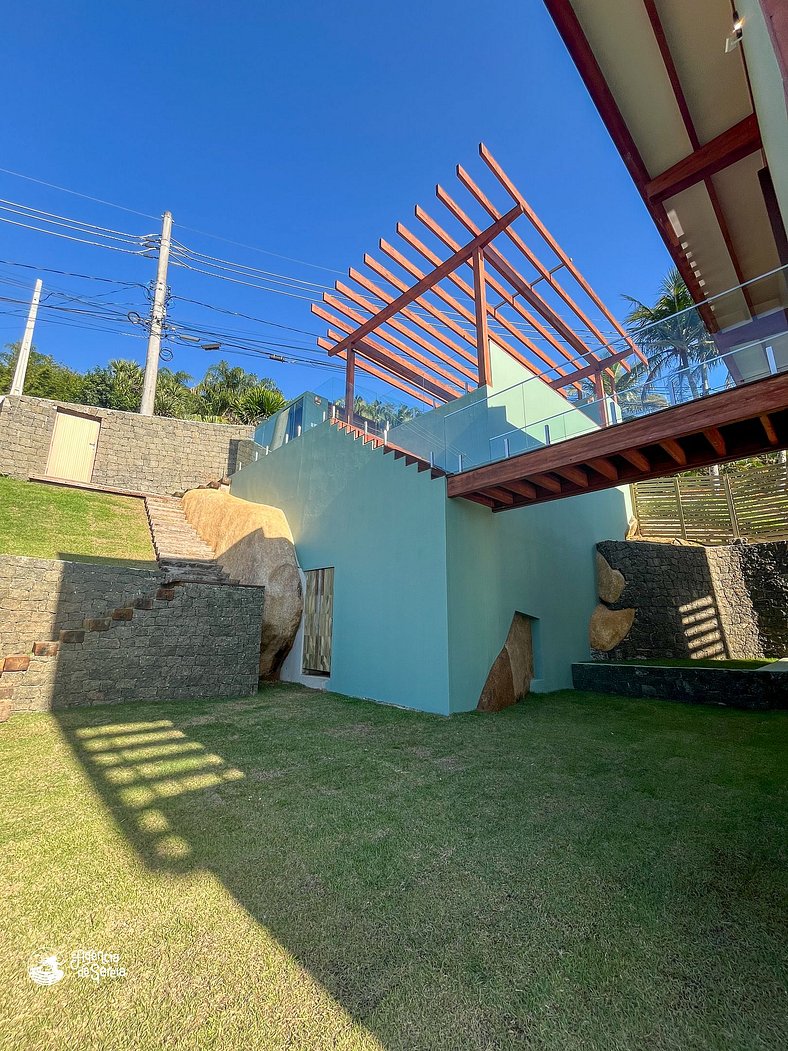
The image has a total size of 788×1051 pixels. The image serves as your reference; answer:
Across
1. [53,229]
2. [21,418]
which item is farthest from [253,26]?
[21,418]

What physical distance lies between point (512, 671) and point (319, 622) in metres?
3.80

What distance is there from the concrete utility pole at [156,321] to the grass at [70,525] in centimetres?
624

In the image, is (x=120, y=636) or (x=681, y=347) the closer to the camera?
(x=681, y=347)

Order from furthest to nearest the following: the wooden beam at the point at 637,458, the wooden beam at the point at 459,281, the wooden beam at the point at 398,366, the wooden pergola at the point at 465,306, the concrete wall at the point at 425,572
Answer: the wooden beam at the point at 398,366 < the wooden pergola at the point at 465,306 < the wooden beam at the point at 459,281 < the concrete wall at the point at 425,572 < the wooden beam at the point at 637,458

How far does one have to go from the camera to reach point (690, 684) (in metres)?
7.37

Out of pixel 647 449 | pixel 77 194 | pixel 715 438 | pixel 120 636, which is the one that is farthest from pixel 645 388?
pixel 77 194

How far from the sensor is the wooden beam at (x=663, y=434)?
14.3 ft

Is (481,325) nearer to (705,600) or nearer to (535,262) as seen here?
(535,262)

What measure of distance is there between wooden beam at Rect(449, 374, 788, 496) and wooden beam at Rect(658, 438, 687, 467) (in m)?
0.12

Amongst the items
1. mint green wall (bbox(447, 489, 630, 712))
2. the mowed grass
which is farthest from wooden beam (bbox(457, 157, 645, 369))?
the mowed grass

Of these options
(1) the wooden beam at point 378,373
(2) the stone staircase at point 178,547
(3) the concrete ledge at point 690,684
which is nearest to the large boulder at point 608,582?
(3) the concrete ledge at point 690,684

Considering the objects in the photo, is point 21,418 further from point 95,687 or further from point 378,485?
point 378,485

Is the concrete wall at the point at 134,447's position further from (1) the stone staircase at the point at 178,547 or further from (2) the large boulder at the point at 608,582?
(2) the large boulder at the point at 608,582

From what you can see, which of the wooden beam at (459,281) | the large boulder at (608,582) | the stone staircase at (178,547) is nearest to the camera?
the wooden beam at (459,281)
